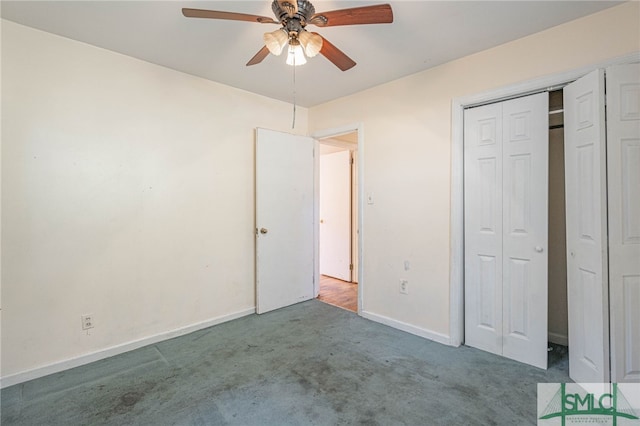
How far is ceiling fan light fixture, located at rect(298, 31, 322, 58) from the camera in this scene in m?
1.67

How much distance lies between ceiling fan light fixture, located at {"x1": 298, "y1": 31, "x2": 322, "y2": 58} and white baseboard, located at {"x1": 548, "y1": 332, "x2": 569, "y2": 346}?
9.98 ft

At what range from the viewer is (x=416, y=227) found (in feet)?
9.34

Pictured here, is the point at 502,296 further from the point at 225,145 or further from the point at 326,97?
the point at 225,145

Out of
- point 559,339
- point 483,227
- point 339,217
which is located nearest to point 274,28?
point 483,227

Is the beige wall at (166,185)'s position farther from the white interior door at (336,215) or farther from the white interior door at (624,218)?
the white interior door at (336,215)

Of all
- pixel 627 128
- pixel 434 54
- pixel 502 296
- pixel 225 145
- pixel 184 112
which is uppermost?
pixel 434 54

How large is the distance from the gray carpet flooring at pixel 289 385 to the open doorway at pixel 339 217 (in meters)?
1.97

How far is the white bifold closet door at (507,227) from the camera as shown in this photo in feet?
7.30

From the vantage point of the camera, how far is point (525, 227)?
229cm

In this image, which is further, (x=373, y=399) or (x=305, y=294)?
(x=305, y=294)

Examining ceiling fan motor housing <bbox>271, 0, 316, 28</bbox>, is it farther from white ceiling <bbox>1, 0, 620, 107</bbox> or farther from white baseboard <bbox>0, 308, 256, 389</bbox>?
white baseboard <bbox>0, 308, 256, 389</bbox>

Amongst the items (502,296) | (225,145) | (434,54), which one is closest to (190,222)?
(225,145)

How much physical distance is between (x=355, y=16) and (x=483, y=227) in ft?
6.32

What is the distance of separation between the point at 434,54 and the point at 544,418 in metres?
2.65
